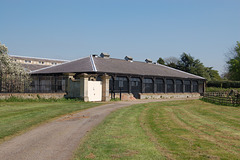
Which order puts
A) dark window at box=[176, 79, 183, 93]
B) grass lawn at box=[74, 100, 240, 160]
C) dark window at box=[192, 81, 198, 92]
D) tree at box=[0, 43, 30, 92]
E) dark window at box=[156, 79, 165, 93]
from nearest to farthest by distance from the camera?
grass lawn at box=[74, 100, 240, 160] → tree at box=[0, 43, 30, 92] → dark window at box=[156, 79, 165, 93] → dark window at box=[176, 79, 183, 93] → dark window at box=[192, 81, 198, 92]

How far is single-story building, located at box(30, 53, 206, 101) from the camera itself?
90.9ft

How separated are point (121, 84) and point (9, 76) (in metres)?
15.6

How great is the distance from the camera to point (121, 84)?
124ft

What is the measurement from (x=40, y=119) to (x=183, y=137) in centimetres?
795

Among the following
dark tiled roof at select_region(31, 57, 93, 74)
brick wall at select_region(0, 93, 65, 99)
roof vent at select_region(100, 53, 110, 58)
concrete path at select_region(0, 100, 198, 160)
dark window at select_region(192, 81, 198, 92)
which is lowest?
concrete path at select_region(0, 100, 198, 160)

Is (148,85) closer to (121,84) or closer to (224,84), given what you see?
(121,84)

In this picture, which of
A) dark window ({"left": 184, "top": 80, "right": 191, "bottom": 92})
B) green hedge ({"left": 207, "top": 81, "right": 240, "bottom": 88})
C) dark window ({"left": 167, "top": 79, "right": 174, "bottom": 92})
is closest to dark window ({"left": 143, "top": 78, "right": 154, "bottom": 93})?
dark window ({"left": 167, "top": 79, "right": 174, "bottom": 92})

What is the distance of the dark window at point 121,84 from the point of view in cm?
3688

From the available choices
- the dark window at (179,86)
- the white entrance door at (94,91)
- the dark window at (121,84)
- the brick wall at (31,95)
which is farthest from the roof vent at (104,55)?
the brick wall at (31,95)

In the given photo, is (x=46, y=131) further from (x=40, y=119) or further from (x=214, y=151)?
(x=214, y=151)

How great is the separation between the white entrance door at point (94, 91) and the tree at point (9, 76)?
794cm

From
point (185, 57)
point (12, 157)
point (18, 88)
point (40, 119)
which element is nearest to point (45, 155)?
point (12, 157)

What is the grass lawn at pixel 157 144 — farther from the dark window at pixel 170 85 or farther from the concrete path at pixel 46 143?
the dark window at pixel 170 85

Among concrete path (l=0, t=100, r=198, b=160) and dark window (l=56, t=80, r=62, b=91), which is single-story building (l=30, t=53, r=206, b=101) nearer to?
dark window (l=56, t=80, r=62, b=91)
